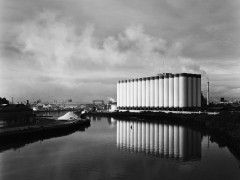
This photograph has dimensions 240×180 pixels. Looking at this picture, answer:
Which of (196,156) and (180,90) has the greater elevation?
(180,90)

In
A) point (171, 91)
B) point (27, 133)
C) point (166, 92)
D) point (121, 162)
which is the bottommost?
point (121, 162)

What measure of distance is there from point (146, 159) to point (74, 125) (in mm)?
75046

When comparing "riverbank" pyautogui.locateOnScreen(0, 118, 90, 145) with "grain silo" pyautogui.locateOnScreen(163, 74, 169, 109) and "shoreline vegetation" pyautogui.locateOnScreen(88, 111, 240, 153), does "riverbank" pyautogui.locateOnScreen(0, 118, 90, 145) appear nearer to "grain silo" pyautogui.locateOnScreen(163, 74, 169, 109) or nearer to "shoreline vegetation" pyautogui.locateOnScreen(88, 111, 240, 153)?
"shoreline vegetation" pyautogui.locateOnScreen(88, 111, 240, 153)

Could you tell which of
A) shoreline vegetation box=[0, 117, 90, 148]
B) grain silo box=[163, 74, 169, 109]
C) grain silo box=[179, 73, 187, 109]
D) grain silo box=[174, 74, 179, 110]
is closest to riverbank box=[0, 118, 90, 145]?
shoreline vegetation box=[0, 117, 90, 148]

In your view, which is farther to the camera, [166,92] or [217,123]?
[166,92]

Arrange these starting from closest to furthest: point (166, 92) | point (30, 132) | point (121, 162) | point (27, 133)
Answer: point (121, 162) < point (27, 133) < point (30, 132) < point (166, 92)

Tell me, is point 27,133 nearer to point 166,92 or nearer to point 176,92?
point 176,92

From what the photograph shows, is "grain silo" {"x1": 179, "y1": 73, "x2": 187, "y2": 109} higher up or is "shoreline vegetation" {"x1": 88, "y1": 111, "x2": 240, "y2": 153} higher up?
"grain silo" {"x1": 179, "y1": 73, "x2": 187, "y2": 109}

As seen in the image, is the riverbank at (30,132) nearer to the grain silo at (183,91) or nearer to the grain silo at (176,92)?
the grain silo at (176,92)

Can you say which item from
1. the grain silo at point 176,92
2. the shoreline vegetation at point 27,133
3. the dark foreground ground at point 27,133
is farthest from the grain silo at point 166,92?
the dark foreground ground at point 27,133

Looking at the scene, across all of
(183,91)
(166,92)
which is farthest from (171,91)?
(183,91)

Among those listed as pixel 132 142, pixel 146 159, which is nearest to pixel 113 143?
pixel 132 142

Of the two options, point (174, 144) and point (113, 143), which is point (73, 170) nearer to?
point (113, 143)

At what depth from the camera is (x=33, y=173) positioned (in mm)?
46625
